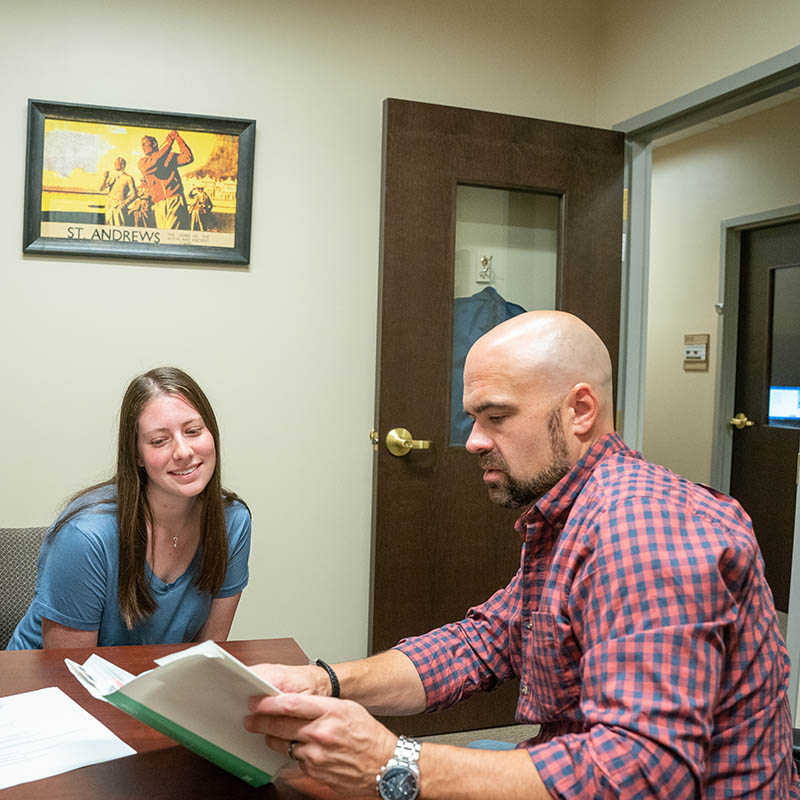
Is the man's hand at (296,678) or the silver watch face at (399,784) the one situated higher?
the man's hand at (296,678)

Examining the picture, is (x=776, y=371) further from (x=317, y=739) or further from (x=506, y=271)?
(x=317, y=739)

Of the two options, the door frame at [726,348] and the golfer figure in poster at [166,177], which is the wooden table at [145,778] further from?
the door frame at [726,348]

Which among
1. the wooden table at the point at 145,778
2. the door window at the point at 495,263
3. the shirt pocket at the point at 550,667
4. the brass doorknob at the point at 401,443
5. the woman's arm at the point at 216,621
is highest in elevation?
the door window at the point at 495,263

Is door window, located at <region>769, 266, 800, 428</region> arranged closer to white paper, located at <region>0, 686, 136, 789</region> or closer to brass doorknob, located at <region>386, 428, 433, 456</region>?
brass doorknob, located at <region>386, 428, 433, 456</region>

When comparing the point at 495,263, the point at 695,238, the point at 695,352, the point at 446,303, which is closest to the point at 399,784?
the point at 446,303

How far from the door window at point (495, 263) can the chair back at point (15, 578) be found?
133 cm

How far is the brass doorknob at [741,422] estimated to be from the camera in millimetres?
4605

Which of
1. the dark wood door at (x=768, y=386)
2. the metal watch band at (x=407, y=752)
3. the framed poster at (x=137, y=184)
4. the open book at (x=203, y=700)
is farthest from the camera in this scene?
the dark wood door at (x=768, y=386)

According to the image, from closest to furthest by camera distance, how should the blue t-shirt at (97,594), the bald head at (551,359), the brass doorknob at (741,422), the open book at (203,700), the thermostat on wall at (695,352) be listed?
the open book at (203,700), the bald head at (551,359), the blue t-shirt at (97,594), the brass doorknob at (741,422), the thermostat on wall at (695,352)

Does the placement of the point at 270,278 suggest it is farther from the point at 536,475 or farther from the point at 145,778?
the point at 145,778

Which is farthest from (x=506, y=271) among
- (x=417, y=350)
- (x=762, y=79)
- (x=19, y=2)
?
(x=19, y=2)

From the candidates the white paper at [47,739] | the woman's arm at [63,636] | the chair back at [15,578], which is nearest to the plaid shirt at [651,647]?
the white paper at [47,739]

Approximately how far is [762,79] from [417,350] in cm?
127

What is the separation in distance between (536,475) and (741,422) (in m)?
3.70
